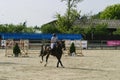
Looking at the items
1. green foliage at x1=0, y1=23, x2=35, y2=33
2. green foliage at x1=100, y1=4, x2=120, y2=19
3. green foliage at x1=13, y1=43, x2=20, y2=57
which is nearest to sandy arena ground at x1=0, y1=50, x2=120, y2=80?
green foliage at x1=13, y1=43, x2=20, y2=57

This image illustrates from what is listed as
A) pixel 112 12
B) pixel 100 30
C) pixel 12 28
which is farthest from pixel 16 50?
Answer: pixel 112 12

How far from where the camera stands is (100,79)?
17.7 metres

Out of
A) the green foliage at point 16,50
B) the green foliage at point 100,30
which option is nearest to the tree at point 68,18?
the green foliage at point 100,30

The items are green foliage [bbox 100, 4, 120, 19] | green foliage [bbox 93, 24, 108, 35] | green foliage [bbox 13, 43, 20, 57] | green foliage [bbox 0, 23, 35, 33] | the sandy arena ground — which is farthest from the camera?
green foliage [bbox 100, 4, 120, 19]

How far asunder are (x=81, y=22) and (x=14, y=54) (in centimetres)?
5852

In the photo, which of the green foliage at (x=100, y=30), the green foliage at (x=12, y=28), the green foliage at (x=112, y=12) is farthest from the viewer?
the green foliage at (x=112, y=12)

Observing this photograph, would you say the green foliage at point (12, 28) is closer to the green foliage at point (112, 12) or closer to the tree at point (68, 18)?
the tree at point (68, 18)

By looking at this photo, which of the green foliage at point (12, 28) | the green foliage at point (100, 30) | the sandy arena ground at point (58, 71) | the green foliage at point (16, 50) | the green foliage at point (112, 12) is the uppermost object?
the green foliage at point (112, 12)

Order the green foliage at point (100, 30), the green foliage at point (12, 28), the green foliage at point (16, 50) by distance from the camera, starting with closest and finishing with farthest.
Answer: the green foliage at point (16, 50)
the green foliage at point (100, 30)
the green foliage at point (12, 28)

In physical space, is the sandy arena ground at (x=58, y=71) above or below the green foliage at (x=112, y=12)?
below

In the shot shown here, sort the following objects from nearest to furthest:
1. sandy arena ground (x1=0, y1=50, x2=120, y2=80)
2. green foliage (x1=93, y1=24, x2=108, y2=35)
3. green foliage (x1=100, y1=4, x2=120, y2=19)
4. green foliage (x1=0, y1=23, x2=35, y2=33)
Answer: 1. sandy arena ground (x1=0, y1=50, x2=120, y2=80)
2. green foliage (x1=93, y1=24, x2=108, y2=35)
3. green foliage (x1=0, y1=23, x2=35, y2=33)
4. green foliage (x1=100, y1=4, x2=120, y2=19)

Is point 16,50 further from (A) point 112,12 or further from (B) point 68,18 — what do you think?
(A) point 112,12

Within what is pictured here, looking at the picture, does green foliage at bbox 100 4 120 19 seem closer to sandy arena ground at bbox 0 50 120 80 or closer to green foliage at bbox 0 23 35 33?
green foliage at bbox 0 23 35 33

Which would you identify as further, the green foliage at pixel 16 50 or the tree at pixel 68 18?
the tree at pixel 68 18
